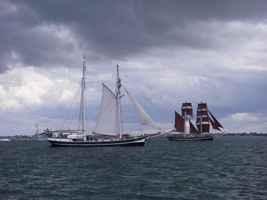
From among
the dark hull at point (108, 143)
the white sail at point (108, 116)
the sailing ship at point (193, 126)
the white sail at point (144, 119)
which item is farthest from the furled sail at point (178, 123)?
the white sail at point (144, 119)

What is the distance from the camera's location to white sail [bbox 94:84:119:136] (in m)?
73.3

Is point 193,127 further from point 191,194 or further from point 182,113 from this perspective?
point 191,194

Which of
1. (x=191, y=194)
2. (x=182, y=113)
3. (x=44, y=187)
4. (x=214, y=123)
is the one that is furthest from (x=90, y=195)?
(x=182, y=113)

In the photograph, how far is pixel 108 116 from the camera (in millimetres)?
73375

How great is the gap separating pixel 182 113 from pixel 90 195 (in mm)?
147726

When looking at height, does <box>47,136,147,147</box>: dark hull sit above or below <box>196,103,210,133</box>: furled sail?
below

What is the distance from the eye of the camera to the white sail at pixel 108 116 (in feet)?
241

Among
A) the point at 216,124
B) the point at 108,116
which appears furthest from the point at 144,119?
the point at 216,124

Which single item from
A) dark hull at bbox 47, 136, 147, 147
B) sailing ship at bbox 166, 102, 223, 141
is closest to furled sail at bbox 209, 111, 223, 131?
sailing ship at bbox 166, 102, 223, 141

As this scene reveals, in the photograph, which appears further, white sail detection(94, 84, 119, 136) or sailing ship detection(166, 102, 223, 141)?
sailing ship detection(166, 102, 223, 141)

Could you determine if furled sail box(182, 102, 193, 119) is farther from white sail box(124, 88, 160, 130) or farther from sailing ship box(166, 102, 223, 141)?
white sail box(124, 88, 160, 130)

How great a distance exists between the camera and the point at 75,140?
7800 centimetres

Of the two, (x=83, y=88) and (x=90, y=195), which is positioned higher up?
(x=83, y=88)

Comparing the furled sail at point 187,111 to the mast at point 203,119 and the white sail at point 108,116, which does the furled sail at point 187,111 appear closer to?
the mast at point 203,119
